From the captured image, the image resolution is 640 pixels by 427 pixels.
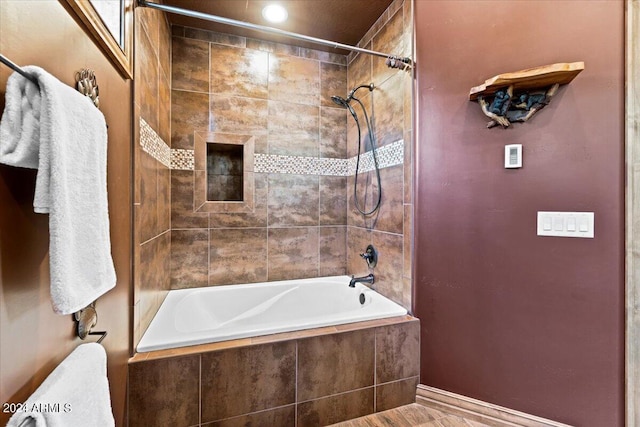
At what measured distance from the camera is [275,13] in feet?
6.86

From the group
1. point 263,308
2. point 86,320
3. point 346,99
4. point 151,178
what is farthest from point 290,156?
point 86,320

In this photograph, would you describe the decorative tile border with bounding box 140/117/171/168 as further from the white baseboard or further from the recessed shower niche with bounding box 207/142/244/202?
the white baseboard

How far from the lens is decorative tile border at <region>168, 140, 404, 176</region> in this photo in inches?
81.5

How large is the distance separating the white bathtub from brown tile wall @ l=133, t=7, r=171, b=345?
14cm

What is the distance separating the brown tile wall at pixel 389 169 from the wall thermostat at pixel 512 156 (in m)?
0.55

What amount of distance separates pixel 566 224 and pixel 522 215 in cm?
18

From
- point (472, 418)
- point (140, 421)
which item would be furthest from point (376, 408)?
point (140, 421)

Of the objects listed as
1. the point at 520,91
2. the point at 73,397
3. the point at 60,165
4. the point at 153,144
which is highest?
the point at 520,91

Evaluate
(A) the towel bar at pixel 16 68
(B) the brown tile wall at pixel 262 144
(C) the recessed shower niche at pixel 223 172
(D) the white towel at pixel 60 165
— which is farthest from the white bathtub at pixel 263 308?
(A) the towel bar at pixel 16 68

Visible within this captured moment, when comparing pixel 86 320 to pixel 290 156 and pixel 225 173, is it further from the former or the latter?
pixel 290 156

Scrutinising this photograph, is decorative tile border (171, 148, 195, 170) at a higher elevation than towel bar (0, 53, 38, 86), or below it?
higher

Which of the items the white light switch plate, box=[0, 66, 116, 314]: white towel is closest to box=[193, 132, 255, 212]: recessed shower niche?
box=[0, 66, 116, 314]: white towel

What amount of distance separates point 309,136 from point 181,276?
5.59 feet

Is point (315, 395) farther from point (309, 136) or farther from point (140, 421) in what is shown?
point (309, 136)
